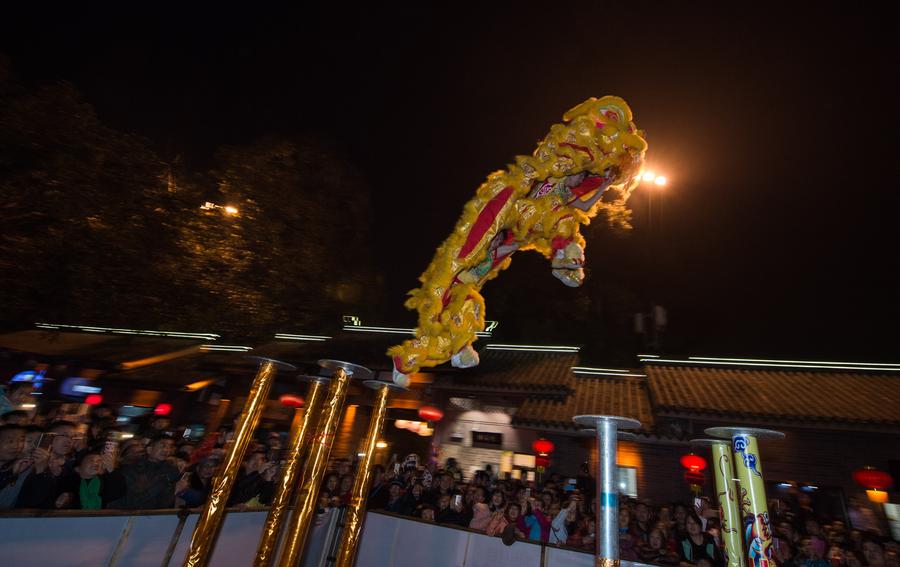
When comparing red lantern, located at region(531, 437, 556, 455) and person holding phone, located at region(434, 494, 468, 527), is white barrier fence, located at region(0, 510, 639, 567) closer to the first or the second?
person holding phone, located at region(434, 494, 468, 527)

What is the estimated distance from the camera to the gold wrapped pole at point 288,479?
12.0 feet

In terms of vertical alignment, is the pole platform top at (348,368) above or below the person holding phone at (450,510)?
above

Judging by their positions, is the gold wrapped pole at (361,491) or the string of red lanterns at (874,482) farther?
the string of red lanterns at (874,482)

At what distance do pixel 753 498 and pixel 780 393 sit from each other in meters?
7.97

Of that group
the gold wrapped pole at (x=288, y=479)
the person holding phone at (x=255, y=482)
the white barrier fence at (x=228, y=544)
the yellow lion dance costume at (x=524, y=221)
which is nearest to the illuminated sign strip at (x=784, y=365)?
the white barrier fence at (x=228, y=544)

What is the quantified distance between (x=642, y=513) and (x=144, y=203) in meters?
8.97

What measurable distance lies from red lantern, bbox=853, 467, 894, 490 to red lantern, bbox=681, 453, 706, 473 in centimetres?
260

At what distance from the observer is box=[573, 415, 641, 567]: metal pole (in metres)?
2.82

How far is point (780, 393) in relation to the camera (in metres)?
9.31

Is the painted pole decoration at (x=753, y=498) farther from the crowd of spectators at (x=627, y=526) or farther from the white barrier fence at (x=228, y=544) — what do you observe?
the crowd of spectators at (x=627, y=526)

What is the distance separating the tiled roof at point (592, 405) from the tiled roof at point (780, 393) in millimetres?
464

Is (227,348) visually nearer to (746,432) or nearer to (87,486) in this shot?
(87,486)

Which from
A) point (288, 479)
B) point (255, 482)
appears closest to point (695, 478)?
point (255, 482)

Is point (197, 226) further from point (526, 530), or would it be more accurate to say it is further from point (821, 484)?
point (821, 484)
